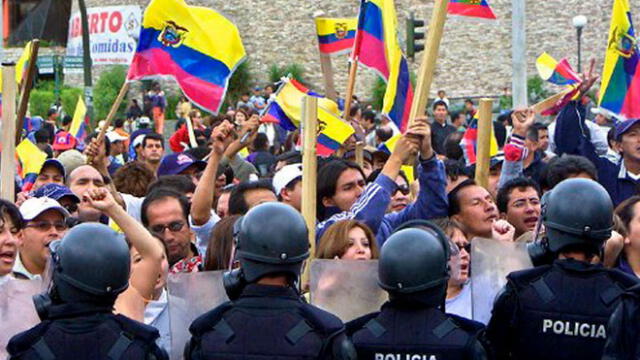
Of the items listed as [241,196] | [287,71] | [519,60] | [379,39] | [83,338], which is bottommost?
[287,71]

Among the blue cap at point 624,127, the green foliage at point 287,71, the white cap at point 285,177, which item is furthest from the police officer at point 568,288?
the green foliage at point 287,71


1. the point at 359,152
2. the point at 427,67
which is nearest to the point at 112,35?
the point at 359,152

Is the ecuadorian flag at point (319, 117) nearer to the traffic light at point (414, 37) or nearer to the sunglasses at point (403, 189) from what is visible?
the sunglasses at point (403, 189)

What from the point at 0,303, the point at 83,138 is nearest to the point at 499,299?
the point at 0,303

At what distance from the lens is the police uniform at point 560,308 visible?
5.49m

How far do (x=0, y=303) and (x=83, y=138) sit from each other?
37.7 feet

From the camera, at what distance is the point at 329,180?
870cm

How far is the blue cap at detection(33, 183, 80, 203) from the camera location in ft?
28.5

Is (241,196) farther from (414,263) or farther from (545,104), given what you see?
(414,263)

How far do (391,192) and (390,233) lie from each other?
0.22 m

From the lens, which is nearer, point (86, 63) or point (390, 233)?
point (390, 233)

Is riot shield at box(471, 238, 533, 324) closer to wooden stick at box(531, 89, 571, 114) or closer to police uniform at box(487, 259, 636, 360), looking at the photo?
police uniform at box(487, 259, 636, 360)

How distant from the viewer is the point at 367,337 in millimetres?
5352

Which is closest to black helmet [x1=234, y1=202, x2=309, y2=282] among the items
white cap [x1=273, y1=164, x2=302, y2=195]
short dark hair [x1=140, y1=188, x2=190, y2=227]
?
short dark hair [x1=140, y1=188, x2=190, y2=227]
